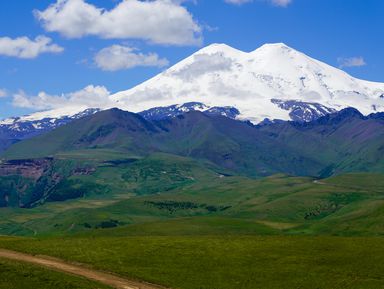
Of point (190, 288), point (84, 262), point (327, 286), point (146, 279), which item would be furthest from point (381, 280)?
point (84, 262)

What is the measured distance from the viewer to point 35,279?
10531 cm

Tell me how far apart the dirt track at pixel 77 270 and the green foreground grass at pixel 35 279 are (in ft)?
14.7

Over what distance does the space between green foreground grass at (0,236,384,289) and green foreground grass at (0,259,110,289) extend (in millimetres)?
13964

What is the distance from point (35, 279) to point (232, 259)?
147 ft

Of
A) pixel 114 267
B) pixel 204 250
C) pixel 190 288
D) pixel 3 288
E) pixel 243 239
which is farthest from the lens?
pixel 243 239

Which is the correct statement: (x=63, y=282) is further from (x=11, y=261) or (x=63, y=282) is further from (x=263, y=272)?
(x=263, y=272)

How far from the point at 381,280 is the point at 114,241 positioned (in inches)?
2382

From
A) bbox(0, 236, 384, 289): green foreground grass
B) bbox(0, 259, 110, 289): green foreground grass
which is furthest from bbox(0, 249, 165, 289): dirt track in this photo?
bbox(0, 259, 110, 289): green foreground grass

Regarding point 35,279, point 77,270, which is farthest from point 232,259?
point 35,279

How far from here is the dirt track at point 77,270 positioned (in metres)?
112

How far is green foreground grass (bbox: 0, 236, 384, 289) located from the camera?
119125 millimetres

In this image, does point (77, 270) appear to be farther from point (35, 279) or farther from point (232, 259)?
point (232, 259)

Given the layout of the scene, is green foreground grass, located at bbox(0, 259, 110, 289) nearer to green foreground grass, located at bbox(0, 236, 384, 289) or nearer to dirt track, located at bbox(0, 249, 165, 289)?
dirt track, located at bbox(0, 249, 165, 289)

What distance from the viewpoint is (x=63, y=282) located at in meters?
105
